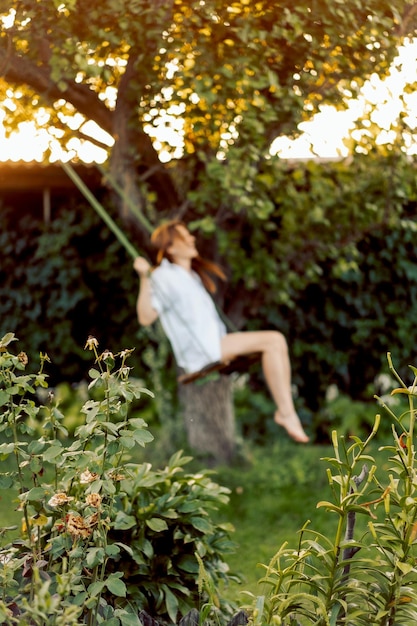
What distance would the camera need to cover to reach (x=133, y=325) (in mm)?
7641

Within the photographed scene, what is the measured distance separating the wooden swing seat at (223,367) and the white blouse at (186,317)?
0.05 metres

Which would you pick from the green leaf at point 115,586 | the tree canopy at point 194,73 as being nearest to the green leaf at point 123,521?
the green leaf at point 115,586

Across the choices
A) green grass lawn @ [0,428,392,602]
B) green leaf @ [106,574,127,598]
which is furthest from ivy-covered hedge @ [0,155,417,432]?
green leaf @ [106,574,127,598]

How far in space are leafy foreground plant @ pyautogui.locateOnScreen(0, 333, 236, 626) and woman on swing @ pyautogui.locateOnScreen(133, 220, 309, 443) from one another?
2.00 m

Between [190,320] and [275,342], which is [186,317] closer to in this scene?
[190,320]

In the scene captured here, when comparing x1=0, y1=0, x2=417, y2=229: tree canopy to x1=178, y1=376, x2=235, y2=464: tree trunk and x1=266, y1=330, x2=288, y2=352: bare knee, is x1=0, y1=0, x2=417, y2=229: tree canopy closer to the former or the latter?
x1=266, y1=330, x2=288, y2=352: bare knee

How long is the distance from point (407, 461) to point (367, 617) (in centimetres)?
41

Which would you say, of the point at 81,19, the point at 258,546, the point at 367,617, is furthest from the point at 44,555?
the point at 81,19

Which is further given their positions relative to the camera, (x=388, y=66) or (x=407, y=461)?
(x=388, y=66)

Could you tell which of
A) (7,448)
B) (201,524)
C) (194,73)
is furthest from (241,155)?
(7,448)

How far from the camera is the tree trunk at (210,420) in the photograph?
262 inches

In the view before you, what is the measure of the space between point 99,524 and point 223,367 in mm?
3083

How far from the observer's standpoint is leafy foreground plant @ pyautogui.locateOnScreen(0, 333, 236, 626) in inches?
87.6

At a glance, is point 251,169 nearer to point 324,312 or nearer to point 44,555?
point 324,312
